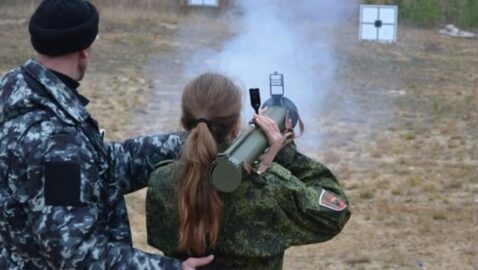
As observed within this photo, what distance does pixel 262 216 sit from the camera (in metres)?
1.96

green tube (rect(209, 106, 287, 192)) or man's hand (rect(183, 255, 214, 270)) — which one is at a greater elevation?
green tube (rect(209, 106, 287, 192))

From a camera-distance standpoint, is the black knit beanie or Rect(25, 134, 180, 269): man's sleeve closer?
Rect(25, 134, 180, 269): man's sleeve

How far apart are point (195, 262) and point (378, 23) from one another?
15011mm

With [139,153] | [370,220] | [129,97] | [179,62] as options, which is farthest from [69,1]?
[179,62]

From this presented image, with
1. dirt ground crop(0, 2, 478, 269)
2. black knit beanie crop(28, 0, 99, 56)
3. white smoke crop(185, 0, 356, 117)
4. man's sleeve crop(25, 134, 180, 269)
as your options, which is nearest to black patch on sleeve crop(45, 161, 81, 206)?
man's sleeve crop(25, 134, 180, 269)

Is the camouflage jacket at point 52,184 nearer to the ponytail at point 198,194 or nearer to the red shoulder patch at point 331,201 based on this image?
the ponytail at point 198,194

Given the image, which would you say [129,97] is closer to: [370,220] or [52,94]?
[370,220]

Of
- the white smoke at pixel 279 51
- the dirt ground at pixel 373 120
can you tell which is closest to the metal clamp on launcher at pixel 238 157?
the dirt ground at pixel 373 120

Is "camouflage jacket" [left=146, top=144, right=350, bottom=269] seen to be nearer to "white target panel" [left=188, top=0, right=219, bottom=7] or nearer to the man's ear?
the man's ear

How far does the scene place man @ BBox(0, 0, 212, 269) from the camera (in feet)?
5.73

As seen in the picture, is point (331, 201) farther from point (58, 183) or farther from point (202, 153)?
point (58, 183)

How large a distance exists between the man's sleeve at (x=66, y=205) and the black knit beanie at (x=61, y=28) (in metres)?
0.19

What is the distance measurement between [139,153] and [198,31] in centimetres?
1426

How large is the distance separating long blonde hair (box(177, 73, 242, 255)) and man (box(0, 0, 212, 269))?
6cm
